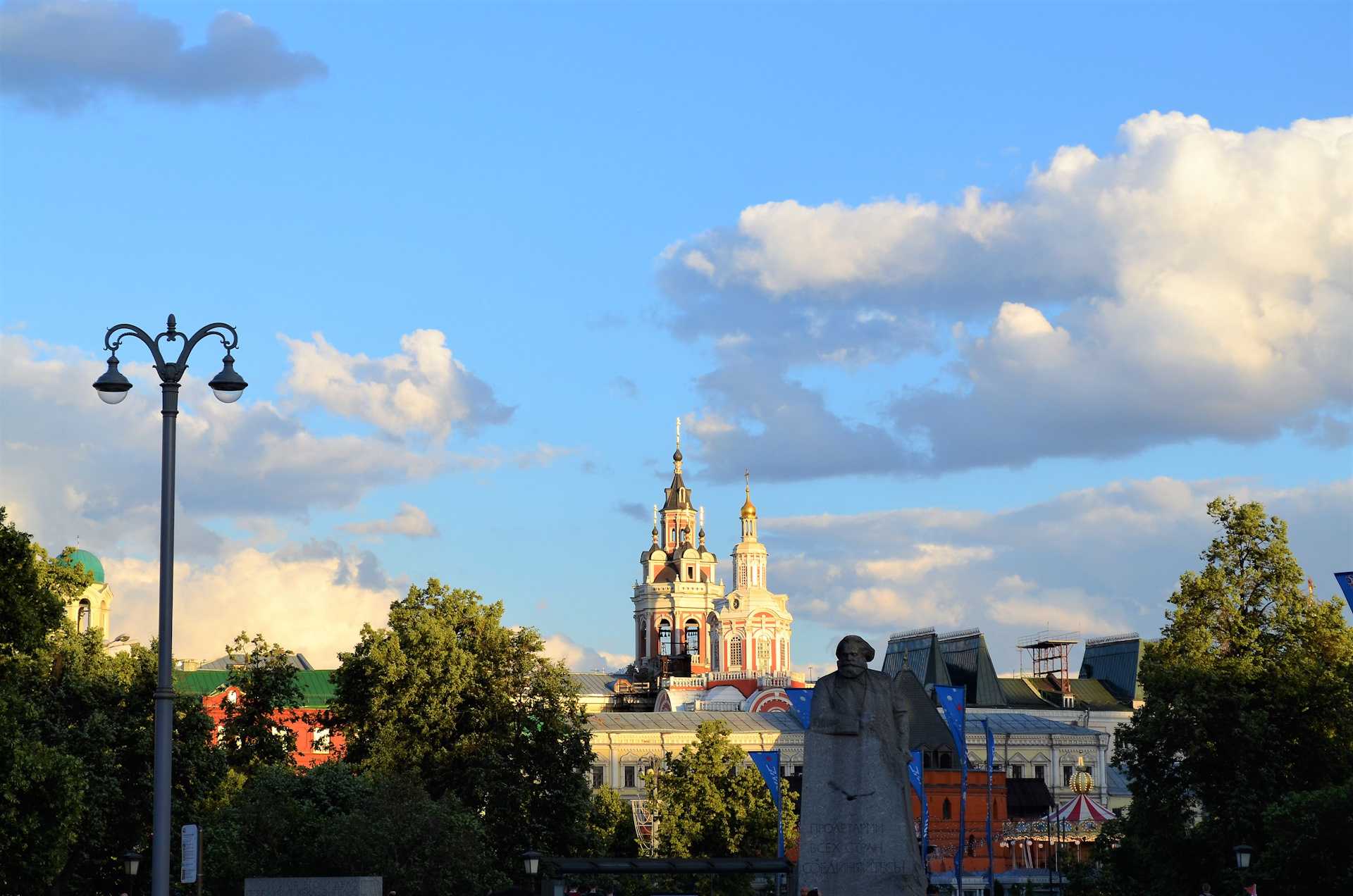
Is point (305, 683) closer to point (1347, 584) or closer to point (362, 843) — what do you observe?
point (362, 843)

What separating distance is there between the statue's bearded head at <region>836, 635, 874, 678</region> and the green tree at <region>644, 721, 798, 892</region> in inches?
2213

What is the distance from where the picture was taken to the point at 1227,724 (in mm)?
47312

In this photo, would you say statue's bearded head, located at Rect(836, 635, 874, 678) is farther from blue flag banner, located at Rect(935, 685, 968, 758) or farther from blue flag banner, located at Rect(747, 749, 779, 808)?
blue flag banner, located at Rect(747, 749, 779, 808)

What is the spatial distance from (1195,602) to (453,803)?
23897mm

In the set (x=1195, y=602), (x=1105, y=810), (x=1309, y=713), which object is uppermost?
(x=1195, y=602)

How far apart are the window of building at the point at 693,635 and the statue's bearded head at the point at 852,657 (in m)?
174

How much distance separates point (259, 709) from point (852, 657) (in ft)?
158

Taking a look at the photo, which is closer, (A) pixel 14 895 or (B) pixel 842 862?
(B) pixel 842 862

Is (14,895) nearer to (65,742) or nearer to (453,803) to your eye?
(65,742)

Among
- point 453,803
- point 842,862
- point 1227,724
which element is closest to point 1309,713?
point 1227,724

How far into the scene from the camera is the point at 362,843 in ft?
156

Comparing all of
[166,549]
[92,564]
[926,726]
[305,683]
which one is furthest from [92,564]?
[166,549]

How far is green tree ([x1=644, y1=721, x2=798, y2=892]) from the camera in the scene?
78.1 m

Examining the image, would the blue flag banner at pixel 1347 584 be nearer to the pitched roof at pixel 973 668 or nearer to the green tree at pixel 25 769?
the green tree at pixel 25 769
